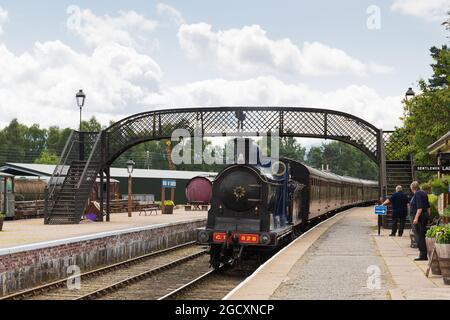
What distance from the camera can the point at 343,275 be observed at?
11.8 metres

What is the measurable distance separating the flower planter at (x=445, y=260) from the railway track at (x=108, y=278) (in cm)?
667

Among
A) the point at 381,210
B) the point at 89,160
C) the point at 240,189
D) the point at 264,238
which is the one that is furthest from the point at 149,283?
the point at 89,160

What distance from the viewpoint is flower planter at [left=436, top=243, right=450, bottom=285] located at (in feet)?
33.6

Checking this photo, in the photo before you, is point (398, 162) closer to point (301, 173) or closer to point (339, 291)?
point (301, 173)

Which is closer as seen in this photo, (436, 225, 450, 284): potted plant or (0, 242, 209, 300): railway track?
(436, 225, 450, 284): potted plant

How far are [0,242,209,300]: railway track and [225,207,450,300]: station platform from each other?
A: 3366 mm

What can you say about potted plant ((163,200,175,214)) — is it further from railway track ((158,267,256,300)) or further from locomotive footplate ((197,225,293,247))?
locomotive footplate ((197,225,293,247))

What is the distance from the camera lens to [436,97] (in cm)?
2912

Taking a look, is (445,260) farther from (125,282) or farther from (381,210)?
(381,210)

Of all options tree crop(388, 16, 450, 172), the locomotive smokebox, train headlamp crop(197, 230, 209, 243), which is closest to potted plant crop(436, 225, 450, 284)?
the locomotive smokebox

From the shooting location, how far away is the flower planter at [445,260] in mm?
10242

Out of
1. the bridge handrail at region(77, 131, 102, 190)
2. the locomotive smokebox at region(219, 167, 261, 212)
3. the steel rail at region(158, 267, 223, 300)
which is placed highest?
the bridge handrail at region(77, 131, 102, 190)
